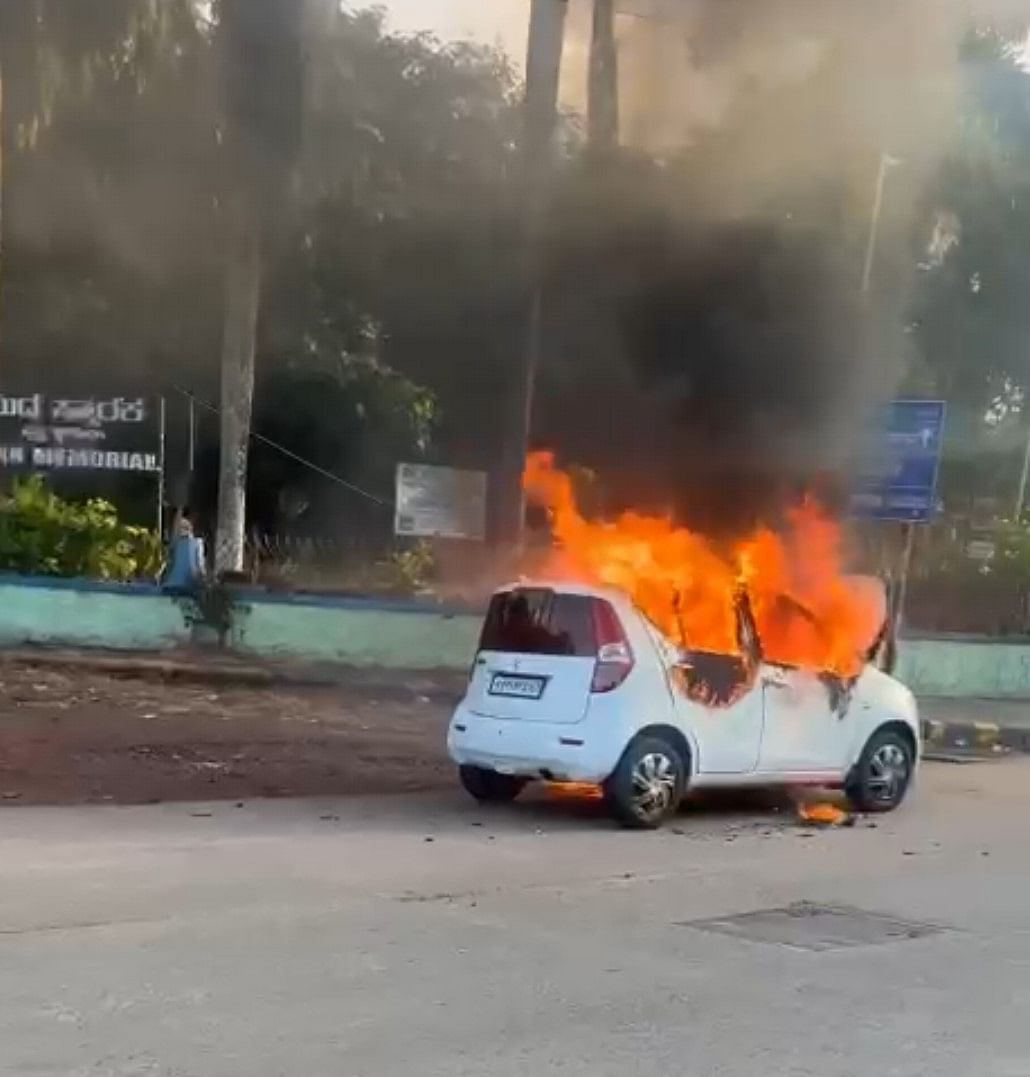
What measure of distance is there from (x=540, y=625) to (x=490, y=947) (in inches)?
141

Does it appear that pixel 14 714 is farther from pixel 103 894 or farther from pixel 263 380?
pixel 263 380

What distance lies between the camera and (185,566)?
1833cm

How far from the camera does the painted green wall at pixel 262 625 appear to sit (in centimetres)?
1752

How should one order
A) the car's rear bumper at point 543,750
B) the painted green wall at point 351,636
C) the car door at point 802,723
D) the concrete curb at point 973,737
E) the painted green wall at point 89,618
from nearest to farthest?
1. the car's rear bumper at point 543,750
2. the car door at point 802,723
3. the concrete curb at point 973,737
4. the painted green wall at point 89,618
5. the painted green wall at point 351,636

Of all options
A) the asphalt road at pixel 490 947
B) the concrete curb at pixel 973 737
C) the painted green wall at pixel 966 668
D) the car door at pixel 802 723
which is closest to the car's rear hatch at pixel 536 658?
the asphalt road at pixel 490 947

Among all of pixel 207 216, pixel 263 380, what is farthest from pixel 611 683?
pixel 263 380

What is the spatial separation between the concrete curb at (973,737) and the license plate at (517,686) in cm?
808

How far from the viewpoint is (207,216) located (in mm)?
17625

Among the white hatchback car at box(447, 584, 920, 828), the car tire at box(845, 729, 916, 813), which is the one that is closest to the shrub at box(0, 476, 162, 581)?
the white hatchback car at box(447, 584, 920, 828)

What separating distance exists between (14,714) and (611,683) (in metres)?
5.71

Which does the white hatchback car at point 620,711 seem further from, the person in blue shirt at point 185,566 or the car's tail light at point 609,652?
the person in blue shirt at point 185,566

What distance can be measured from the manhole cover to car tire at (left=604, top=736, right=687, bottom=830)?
6.67 feet

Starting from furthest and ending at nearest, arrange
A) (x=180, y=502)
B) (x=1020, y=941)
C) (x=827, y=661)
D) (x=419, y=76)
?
(x=180, y=502)
(x=419, y=76)
(x=827, y=661)
(x=1020, y=941)

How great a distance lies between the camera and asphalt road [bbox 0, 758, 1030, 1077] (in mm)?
5039
